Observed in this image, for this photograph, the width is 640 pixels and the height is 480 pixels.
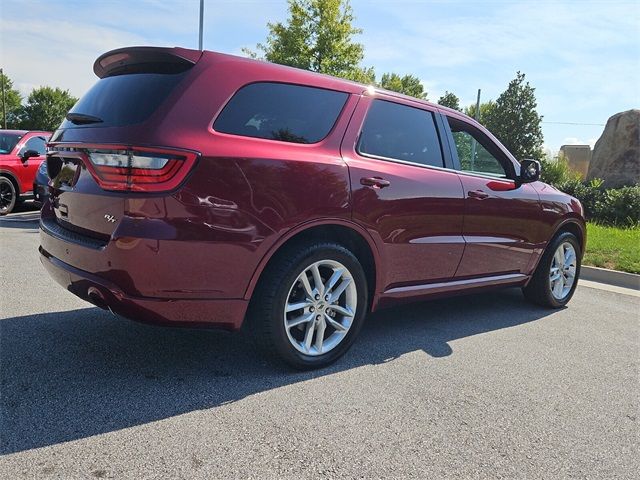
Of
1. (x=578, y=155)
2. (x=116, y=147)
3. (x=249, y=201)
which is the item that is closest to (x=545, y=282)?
(x=249, y=201)

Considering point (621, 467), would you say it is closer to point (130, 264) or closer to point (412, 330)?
point (412, 330)

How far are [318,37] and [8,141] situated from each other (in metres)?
11.1

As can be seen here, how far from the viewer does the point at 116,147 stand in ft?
8.79

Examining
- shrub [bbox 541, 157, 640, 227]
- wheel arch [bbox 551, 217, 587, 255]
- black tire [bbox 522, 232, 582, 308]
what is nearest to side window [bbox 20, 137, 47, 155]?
black tire [bbox 522, 232, 582, 308]

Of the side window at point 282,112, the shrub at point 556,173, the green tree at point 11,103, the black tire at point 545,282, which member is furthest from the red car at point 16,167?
the green tree at point 11,103

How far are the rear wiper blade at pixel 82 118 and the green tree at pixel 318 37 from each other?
15.9 m

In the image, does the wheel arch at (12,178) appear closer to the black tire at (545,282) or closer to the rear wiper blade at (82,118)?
the rear wiper blade at (82,118)

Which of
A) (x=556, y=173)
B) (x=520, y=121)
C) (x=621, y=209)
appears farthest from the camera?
(x=520, y=121)

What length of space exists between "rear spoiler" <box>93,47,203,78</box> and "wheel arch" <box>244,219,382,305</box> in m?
1.07

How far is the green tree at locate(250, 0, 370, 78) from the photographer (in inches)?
728

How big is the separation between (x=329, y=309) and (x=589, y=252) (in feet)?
19.6

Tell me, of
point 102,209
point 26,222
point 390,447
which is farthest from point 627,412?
point 26,222

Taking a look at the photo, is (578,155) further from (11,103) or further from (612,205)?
(11,103)

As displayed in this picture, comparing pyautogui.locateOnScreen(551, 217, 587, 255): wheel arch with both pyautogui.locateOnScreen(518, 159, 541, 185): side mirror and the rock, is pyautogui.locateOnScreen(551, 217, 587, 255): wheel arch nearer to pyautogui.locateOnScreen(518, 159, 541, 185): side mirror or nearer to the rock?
pyautogui.locateOnScreen(518, 159, 541, 185): side mirror
